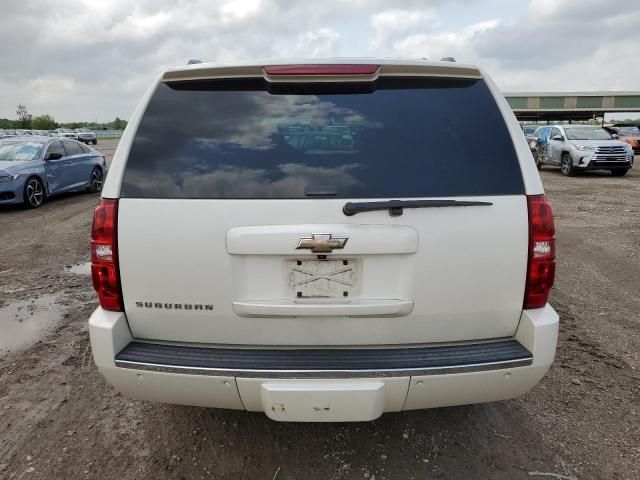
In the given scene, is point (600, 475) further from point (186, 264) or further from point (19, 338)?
point (19, 338)

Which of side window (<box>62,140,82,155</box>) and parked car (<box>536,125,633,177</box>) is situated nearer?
side window (<box>62,140,82,155</box>)

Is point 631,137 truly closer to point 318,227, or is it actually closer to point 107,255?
point 318,227

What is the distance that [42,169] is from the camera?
11.8 meters

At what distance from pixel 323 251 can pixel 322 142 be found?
2.23 ft

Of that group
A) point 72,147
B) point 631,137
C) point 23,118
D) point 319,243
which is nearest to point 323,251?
point 319,243

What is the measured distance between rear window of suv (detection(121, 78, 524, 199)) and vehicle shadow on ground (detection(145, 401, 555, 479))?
4.90 ft

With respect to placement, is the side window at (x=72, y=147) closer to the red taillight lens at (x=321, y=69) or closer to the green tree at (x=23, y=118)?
the red taillight lens at (x=321, y=69)

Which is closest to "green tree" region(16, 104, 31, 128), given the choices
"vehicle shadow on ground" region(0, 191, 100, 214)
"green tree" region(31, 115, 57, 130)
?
"green tree" region(31, 115, 57, 130)

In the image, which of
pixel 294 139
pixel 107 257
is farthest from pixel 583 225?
pixel 107 257

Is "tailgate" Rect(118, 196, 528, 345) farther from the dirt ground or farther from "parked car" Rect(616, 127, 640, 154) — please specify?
"parked car" Rect(616, 127, 640, 154)

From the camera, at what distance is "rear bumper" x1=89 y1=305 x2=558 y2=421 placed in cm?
215

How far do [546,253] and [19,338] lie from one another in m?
4.37

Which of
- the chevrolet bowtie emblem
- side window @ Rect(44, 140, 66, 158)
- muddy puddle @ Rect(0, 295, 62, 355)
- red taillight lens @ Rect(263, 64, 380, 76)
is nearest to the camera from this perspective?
the chevrolet bowtie emblem

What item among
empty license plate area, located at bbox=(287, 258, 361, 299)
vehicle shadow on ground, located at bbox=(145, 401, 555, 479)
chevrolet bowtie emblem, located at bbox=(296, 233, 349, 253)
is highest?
chevrolet bowtie emblem, located at bbox=(296, 233, 349, 253)
